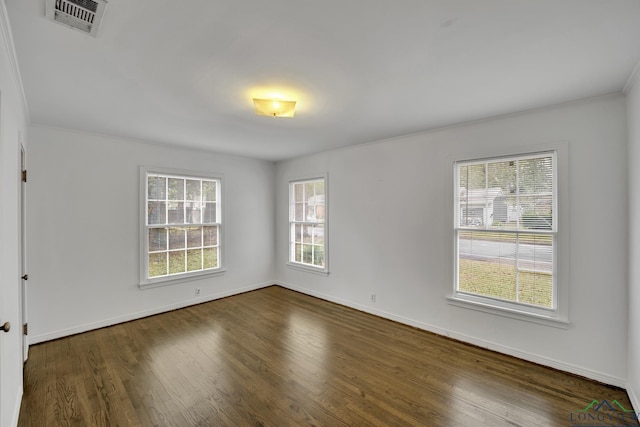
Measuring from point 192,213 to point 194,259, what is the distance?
30.2 inches

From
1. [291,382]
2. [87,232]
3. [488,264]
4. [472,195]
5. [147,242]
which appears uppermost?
[472,195]

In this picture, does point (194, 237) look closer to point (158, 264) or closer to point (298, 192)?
point (158, 264)

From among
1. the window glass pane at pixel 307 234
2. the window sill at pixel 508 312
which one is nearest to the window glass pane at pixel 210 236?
the window glass pane at pixel 307 234

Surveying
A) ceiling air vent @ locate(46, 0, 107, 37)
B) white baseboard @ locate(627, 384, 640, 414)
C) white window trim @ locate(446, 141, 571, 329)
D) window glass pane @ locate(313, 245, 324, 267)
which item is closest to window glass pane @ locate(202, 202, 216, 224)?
window glass pane @ locate(313, 245, 324, 267)

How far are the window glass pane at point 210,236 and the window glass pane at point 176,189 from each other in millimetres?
687

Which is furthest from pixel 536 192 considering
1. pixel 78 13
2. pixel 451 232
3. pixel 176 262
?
pixel 176 262

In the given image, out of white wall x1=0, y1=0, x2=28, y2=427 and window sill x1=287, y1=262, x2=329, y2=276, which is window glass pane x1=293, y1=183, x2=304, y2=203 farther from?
white wall x1=0, y1=0, x2=28, y2=427

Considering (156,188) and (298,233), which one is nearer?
(156,188)

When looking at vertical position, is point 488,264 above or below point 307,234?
below

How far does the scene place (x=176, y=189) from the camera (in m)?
4.45

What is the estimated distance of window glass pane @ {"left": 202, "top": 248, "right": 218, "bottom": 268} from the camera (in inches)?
188

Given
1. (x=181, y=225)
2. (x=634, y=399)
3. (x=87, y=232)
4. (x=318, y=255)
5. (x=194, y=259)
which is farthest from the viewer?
(x=318, y=255)

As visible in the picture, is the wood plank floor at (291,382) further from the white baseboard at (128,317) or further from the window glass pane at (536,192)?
the window glass pane at (536,192)

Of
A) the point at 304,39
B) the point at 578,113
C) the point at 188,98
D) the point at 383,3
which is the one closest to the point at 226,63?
the point at 304,39
